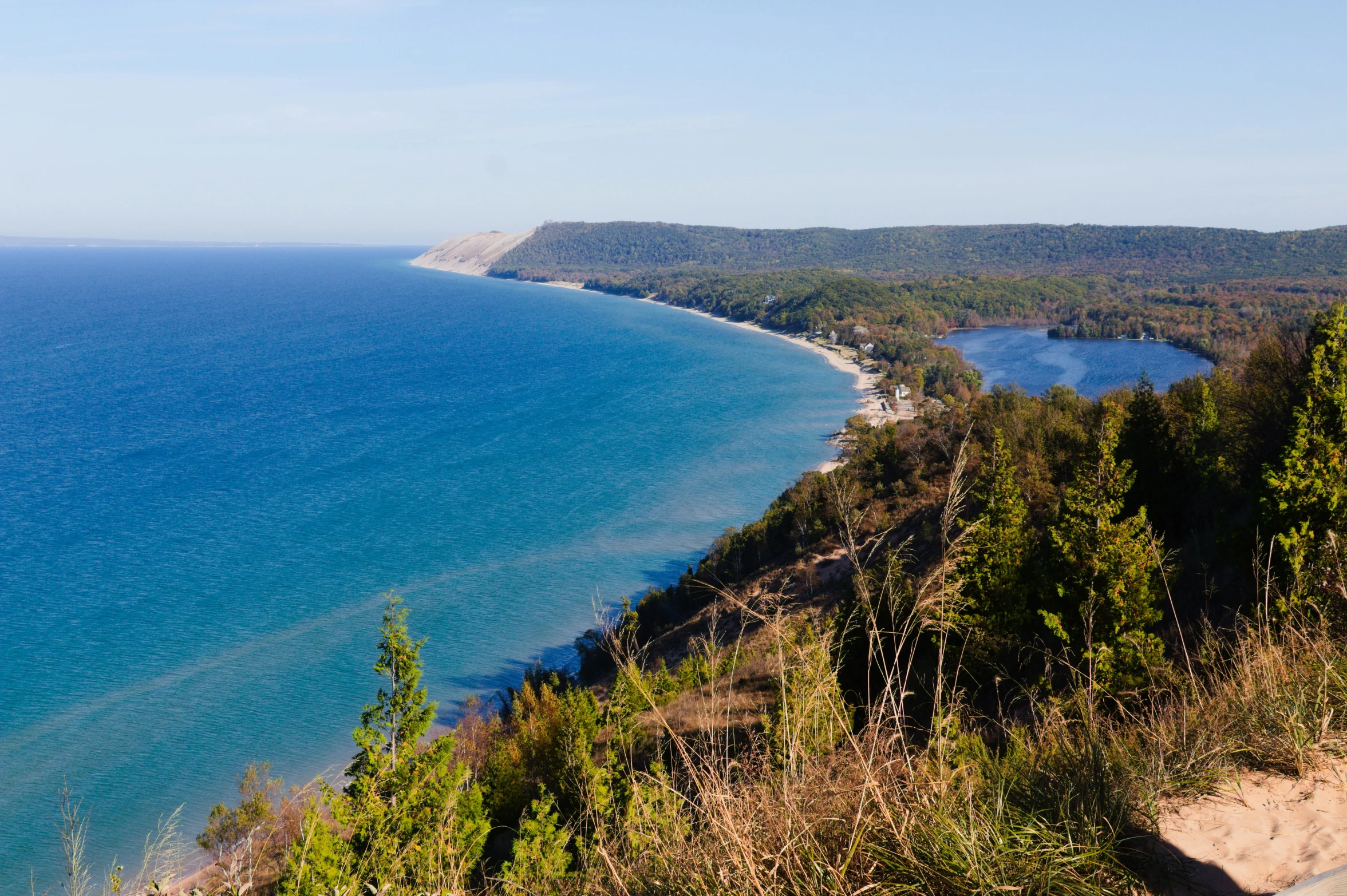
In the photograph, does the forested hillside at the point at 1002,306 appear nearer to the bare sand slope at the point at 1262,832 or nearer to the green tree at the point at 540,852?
the green tree at the point at 540,852

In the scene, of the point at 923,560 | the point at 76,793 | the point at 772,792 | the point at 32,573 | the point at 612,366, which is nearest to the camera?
the point at 772,792

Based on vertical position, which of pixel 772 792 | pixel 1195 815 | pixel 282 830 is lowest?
pixel 282 830

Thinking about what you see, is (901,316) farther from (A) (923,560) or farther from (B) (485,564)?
(A) (923,560)

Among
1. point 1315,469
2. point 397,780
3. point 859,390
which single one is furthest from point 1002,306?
point 397,780

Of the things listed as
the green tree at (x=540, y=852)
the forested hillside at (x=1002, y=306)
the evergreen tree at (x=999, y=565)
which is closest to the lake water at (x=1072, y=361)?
the forested hillside at (x=1002, y=306)

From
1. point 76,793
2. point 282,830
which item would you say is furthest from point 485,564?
point 282,830

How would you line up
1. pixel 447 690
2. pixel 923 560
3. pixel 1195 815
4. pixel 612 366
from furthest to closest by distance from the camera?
pixel 612 366 < pixel 447 690 < pixel 923 560 < pixel 1195 815

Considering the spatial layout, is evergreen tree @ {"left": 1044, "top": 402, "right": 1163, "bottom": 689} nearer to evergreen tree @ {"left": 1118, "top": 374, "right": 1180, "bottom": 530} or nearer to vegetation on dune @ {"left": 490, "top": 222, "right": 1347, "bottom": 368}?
evergreen tree @ {"left": 1118, "top": 374, "right": 1180, "bottom": 530}
